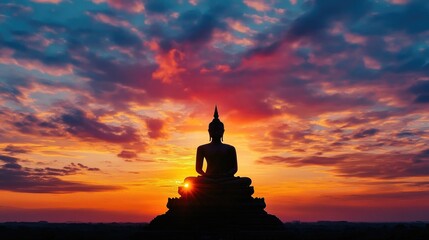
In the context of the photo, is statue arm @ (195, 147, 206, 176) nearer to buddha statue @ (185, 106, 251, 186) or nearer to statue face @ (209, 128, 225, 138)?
buddha statue @ (185, 106, 251, 186)

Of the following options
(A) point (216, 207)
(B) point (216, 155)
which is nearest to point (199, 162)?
(B) point (216, 155)

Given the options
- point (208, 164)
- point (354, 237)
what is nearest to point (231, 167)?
point (208, 164)

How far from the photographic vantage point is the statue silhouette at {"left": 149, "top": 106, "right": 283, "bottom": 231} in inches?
990

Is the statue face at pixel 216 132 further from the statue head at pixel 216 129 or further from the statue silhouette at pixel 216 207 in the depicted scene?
the statue silhouette at pixel 216 207

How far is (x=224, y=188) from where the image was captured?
2631 cm

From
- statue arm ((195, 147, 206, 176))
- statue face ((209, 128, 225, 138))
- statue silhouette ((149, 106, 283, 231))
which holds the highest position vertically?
statue face ((209, 128, 225, 138))

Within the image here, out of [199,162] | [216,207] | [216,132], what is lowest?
[216,207]

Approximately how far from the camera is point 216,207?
25547mm

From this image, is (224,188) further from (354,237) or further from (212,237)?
(354,237)

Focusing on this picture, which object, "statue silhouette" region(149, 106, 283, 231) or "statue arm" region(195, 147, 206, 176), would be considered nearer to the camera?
"statue silhouette" region(149, 106, 283, 231)

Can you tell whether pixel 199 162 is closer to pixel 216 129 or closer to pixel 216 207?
pixel 216 129

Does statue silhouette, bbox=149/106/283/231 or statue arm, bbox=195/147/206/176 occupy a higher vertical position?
statue arm, bbox=195/147/206/176

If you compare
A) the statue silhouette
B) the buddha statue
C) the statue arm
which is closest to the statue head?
the buddha statue

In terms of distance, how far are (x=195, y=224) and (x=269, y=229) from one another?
3347mm
